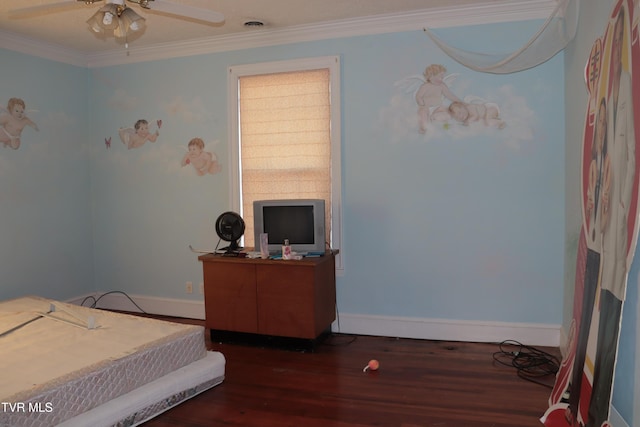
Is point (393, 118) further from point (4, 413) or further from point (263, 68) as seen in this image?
point (4, 413)

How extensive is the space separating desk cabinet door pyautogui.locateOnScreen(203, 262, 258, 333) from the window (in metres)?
0.61

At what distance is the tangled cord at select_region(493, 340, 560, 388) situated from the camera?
136 inches

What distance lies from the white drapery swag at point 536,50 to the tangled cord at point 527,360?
205cm

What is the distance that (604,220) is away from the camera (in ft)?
7.75

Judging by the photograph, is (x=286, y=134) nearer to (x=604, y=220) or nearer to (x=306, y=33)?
(x=306, y=33)

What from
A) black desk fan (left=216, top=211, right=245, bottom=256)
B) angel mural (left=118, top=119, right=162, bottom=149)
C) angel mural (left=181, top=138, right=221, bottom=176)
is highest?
angel mural (left=118, top=119, right=162, bottom=149)

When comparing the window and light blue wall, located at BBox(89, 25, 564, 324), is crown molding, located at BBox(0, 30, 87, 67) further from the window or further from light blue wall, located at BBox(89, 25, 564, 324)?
the window

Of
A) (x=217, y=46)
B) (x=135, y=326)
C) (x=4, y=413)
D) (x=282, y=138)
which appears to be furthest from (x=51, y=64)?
(x=4, y=413)

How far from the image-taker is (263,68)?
4.62 meters

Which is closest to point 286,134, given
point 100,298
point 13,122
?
point 13,122

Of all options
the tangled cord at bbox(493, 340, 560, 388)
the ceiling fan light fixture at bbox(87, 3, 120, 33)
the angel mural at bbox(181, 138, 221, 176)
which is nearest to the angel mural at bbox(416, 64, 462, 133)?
the tangled cord at bbox(493, 340, 560, 388)

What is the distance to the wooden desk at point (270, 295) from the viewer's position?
396 centimetres

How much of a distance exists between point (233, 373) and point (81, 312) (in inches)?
45.2

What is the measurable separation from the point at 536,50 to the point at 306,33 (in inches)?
73.8
